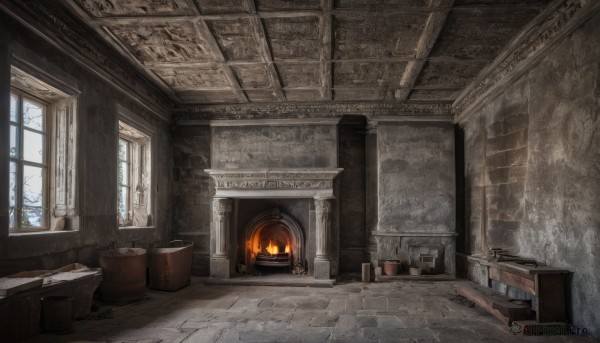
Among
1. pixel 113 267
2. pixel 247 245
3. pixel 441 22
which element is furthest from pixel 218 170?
pixel 441 22

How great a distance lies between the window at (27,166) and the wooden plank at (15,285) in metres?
1.00

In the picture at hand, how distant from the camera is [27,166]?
16.2 feet

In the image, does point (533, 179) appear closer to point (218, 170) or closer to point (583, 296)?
point (583, 296)

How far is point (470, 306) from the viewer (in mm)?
5879

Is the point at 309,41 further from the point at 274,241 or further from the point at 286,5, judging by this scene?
the point at 274,241

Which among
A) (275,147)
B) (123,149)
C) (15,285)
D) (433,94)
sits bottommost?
(15,285)

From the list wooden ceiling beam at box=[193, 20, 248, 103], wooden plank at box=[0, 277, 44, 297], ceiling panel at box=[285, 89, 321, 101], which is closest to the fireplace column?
wooden ceiling beam at box=[193, 20, 248, 103]

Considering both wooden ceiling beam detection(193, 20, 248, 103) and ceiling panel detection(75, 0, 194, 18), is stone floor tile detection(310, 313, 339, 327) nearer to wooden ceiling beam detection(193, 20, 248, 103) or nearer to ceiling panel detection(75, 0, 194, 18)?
wooden ceiling beam detection(193, 20, 248, 103)

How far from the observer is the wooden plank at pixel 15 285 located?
11.6 ft

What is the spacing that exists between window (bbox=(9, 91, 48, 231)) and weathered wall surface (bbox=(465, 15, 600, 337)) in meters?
6.14

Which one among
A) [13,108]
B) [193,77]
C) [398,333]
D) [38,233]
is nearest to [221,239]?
[193,77]

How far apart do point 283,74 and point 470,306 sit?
4.58 meters

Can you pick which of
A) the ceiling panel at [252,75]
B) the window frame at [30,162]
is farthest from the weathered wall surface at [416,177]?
the window frame at [30,162]

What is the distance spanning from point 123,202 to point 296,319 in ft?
13.3
